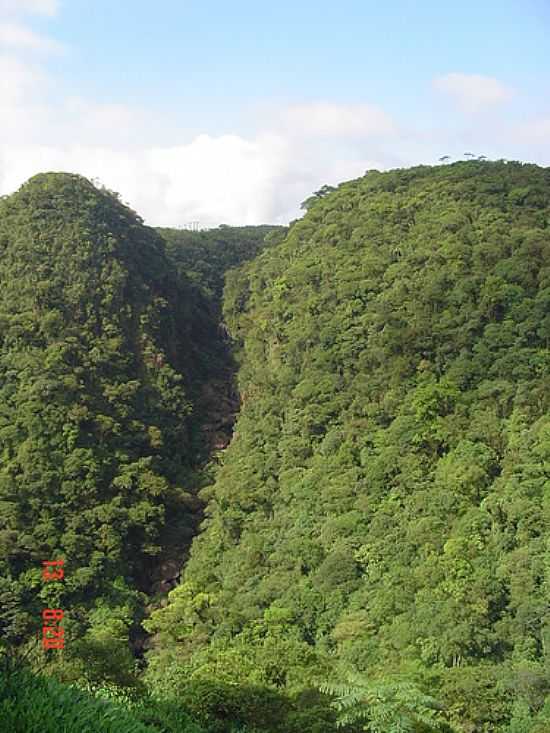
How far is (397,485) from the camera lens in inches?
1008

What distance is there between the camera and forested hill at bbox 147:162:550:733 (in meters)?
18.4

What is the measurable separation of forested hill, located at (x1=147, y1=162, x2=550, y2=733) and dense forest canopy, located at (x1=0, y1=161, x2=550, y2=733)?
0.08m

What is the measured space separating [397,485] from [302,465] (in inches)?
207

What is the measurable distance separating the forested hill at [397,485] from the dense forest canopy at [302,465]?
8 cm

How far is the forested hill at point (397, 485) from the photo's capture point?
18391mm

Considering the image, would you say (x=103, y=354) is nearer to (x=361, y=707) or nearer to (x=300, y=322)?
(x=300, y=322)

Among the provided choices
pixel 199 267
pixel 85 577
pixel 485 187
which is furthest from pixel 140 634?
pixel 199 267
